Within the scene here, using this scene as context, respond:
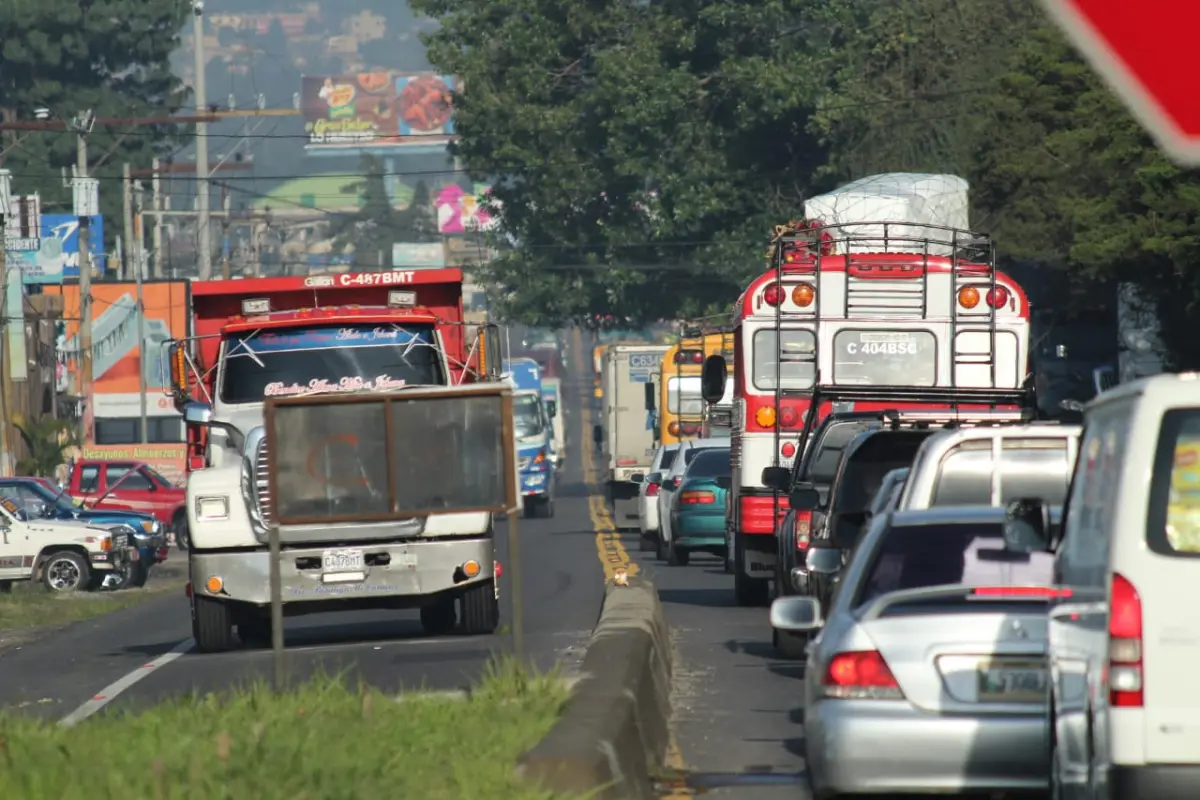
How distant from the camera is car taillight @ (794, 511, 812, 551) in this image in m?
17.9

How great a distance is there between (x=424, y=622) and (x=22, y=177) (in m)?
84.8

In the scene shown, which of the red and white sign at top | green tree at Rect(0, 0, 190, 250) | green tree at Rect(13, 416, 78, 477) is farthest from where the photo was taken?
green tree at Rect(0, 0, 190, 250)

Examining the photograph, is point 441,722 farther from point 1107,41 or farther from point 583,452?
point 583,452

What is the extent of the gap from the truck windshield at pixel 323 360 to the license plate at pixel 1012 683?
10.6m

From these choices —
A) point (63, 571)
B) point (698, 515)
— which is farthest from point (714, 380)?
point (63, 571)

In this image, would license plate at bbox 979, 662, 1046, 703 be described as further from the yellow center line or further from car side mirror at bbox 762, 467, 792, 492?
the yellow center line

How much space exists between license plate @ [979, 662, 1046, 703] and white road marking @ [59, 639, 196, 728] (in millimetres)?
5455

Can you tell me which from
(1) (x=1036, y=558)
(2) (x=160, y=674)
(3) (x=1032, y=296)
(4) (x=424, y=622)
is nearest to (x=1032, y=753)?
(1) (x=1036, y=558)

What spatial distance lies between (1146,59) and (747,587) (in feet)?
60.0

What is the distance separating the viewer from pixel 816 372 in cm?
2266

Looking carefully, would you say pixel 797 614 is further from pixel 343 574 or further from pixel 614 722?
pixel 343 574

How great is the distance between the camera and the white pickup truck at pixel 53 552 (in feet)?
104

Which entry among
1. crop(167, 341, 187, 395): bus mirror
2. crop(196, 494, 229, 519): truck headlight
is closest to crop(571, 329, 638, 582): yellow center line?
crop(167, 341, 187, 395): bus mirror

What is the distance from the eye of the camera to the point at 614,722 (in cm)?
984
